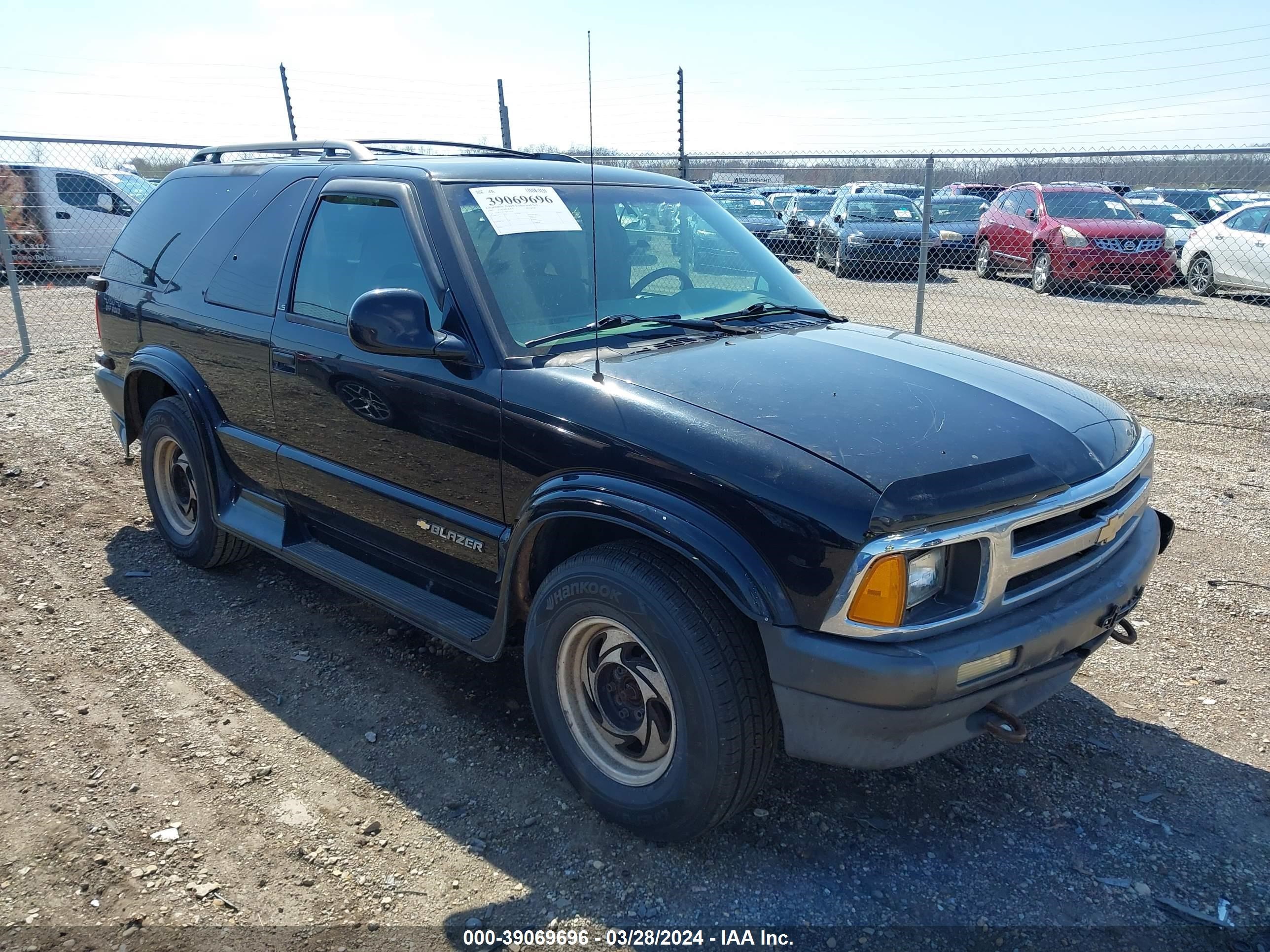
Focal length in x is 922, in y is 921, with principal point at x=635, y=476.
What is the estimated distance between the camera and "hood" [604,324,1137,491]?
8.23ft

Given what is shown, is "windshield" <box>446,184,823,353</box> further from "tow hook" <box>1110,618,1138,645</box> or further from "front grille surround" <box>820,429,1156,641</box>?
"tow hook" <box>1110,618,1138,645</box>

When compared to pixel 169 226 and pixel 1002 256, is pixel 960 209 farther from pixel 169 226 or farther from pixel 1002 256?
pixel 169 226

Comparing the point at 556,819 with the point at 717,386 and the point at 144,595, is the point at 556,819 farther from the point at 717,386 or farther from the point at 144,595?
the point at 144,595

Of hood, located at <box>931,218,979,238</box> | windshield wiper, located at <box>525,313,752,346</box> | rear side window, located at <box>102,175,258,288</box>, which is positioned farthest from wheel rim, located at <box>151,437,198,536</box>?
hood, located at <box>931,218,979,238</box>

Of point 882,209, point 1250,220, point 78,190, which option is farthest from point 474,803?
point 78,190

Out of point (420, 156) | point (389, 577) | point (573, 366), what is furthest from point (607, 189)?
point (389, 577)

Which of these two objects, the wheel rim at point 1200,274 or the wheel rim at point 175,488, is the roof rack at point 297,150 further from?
the wheel rim at point 1200,274

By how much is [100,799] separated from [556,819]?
1504 mm

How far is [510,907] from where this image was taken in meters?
2.58

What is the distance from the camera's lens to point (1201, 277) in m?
14.0

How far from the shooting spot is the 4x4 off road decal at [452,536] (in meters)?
3.15

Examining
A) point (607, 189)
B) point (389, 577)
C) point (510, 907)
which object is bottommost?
point (510, 907)

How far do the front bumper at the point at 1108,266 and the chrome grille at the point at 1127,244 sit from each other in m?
0.05

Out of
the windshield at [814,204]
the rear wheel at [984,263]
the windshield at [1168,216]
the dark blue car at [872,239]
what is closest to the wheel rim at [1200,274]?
the windshield at [1168,216]
